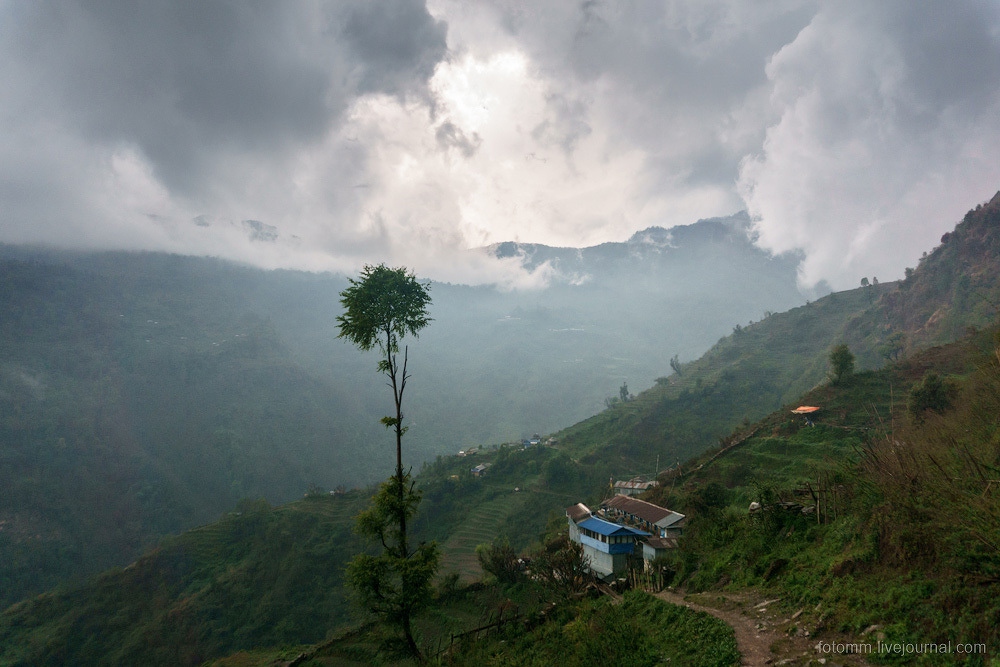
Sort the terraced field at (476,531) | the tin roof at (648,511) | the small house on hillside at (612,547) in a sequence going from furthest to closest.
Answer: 1. the terraced field at (476,531)
2. the tin roof at (648,511)
3. the small house on hillside at (612,547)

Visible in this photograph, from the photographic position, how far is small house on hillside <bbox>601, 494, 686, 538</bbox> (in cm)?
3002

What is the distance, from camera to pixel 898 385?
142ft

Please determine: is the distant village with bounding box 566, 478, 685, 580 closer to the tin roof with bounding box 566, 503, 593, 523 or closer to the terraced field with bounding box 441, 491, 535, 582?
the tin roof with bounding box 566, 503, 593, 523

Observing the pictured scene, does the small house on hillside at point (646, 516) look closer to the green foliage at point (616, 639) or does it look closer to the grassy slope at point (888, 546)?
the grassy slope at point (888, 546)

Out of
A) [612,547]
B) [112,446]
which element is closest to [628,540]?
[612,547]

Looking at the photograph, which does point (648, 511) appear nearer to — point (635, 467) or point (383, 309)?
point (383, 309)

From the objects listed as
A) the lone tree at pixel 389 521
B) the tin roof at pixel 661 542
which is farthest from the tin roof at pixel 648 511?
the lone tree at pixel 389 521

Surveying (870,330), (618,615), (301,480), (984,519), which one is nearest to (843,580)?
(984,519)

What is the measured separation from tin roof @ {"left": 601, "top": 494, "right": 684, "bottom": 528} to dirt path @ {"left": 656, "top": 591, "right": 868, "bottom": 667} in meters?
19.5

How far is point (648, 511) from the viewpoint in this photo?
33938 mm

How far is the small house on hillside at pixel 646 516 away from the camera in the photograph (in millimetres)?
30016

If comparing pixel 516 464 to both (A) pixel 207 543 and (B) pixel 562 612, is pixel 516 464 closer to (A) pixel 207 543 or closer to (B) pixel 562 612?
(A) pixel 207 543

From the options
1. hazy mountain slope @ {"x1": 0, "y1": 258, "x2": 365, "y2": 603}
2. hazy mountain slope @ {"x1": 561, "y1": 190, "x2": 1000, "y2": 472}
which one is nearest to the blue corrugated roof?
hazy mountain slope @ {"x1": 561, "y1": 190, "x2": 1000, "y2": 472}

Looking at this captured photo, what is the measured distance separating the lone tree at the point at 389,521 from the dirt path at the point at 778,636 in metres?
9.17
